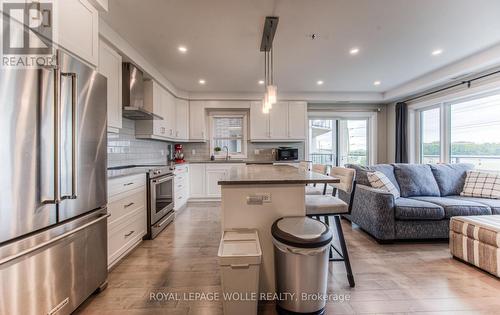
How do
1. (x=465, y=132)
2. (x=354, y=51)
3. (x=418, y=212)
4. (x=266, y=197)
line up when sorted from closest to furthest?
(x=266, y=197)
(x=418, y=212)
(x=354, y=51)
(x=465, y=132)

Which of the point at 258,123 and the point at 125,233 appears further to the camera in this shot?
the point at 258,123

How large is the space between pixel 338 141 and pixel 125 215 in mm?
5096

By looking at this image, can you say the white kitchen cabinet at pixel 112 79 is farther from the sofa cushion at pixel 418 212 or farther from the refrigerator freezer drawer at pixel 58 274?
the sofa cushion at pixel 418 212

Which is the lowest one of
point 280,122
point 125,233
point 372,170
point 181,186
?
point 125,233

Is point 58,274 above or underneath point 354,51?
underneath

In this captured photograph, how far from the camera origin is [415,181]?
3.32 metres

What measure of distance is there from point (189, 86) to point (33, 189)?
12.7 ft

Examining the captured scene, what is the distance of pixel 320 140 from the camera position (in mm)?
5852

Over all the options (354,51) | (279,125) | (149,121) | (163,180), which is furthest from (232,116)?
(354,51)

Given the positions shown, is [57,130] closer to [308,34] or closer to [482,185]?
[308,34]

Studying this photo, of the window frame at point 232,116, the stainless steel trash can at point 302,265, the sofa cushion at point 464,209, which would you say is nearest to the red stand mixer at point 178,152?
the window frame at point 232,116

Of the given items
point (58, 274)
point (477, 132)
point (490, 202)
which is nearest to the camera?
point (58, 274)

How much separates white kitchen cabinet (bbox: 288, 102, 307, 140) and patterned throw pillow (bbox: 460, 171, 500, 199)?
2977mm

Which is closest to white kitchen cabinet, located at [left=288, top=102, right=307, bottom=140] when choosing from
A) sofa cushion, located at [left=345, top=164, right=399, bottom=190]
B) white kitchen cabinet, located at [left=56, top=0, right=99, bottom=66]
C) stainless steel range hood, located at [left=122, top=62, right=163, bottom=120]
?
sofa cushion, located at [left=345, top=164, right=399, bottom=190]
